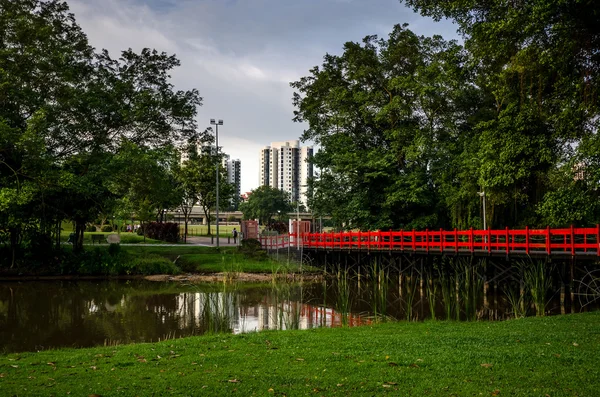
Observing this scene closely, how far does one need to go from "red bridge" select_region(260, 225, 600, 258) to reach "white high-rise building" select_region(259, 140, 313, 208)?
112 metres

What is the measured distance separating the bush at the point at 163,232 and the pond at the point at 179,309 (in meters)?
18.5

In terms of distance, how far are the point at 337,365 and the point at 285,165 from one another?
147 metres

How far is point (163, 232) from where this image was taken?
1868 inches

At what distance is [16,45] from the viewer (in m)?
27.7

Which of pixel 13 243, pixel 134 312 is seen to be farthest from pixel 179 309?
pixel 13 243

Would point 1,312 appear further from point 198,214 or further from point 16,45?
point 198,214

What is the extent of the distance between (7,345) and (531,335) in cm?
1231

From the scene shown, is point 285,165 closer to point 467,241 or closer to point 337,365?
point 467,241

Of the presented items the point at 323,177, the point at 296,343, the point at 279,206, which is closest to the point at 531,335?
the point at 296,343

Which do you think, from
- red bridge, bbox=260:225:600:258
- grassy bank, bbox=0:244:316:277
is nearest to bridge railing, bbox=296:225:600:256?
red bridge, bbox=260:225:600:258

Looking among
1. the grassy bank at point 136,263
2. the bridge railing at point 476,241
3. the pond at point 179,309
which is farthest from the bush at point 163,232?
the pond at point 179,309

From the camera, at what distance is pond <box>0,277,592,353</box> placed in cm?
1376

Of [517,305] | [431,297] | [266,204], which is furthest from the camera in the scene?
[266,204]

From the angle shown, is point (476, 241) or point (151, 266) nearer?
point (476, 241)
